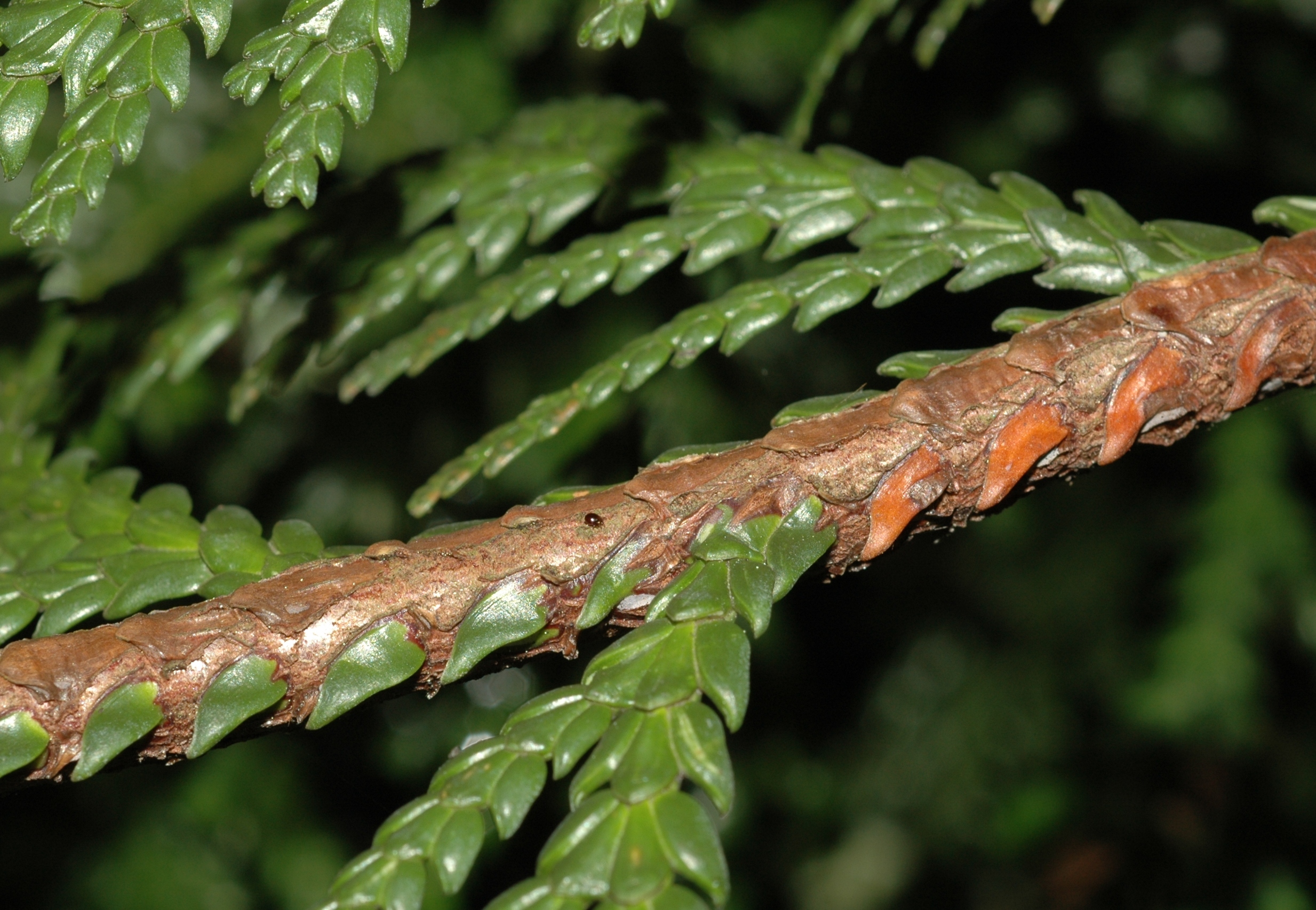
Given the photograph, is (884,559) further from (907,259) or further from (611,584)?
(611,584)

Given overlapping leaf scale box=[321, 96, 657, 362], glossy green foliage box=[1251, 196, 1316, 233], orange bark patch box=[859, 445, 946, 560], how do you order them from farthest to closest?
overlapping leaf scale box=[321, 96, 657, 362] → glossy green foliage box=[1251, 196, 1316, 233] → orange bark patch box=[859, 445, 946, 560]

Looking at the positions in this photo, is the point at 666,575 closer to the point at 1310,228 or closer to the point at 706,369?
the point at 1310,228

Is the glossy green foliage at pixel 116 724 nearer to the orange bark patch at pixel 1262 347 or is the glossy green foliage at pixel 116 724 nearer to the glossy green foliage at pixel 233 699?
the glossy green foliage at pixel 233 699

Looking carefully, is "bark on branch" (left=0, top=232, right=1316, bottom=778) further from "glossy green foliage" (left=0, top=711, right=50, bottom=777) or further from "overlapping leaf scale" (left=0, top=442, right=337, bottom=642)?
"overlapping leaf scale" (left=0, top=442, right=337, bottom=642)

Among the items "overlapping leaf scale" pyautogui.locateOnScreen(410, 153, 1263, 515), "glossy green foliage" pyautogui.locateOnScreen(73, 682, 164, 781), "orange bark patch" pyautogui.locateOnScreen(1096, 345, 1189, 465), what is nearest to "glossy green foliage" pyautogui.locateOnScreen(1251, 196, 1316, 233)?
"overlapping leaf scale" pyautogui.locateOnScreen(410, 153, 1263, 515)

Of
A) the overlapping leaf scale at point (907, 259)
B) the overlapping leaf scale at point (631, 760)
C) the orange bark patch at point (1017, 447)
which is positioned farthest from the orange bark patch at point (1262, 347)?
the overlapping leaf scale at point (631, 760)

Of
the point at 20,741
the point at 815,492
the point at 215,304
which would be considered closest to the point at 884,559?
the point at 815,492
